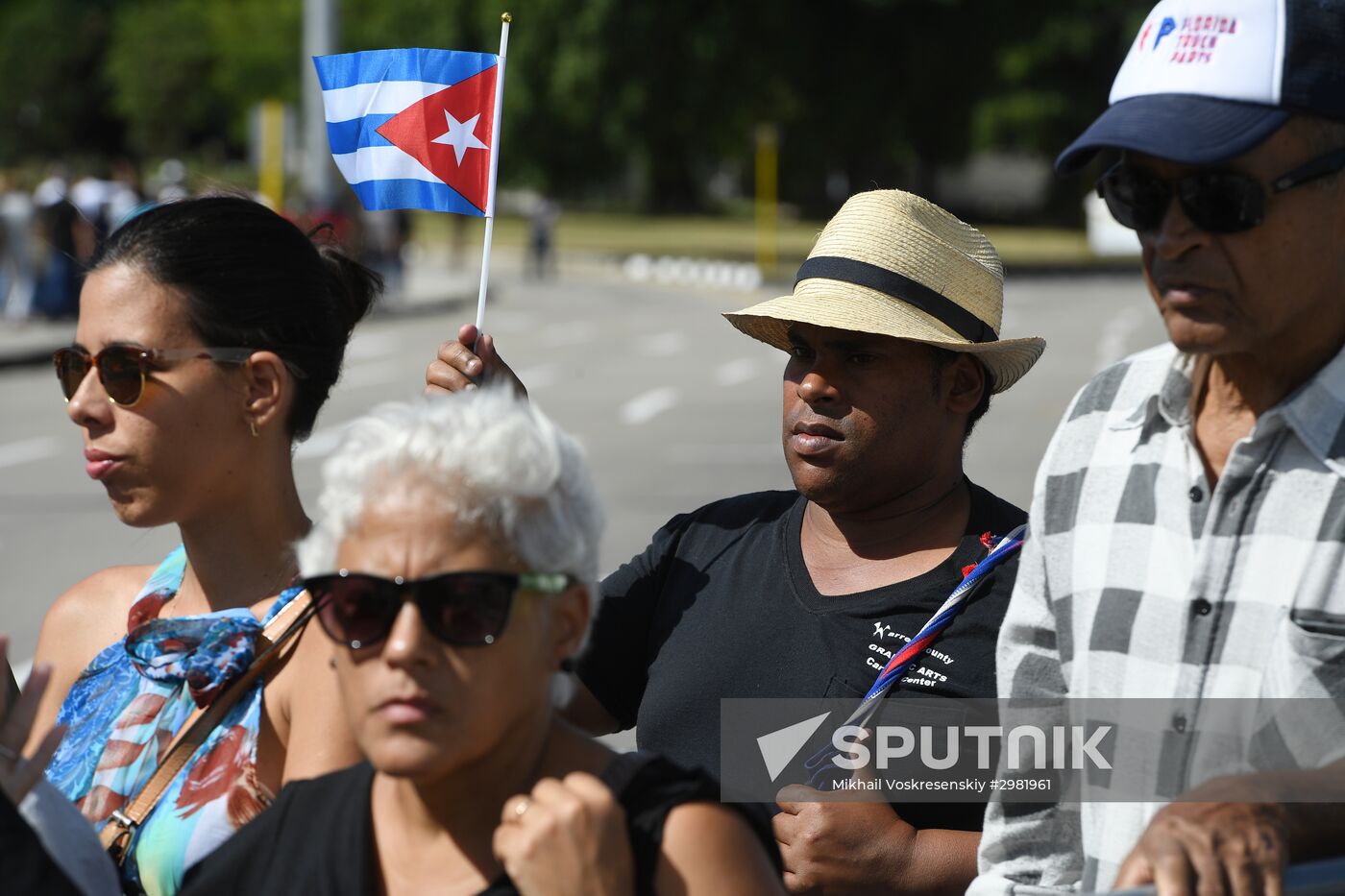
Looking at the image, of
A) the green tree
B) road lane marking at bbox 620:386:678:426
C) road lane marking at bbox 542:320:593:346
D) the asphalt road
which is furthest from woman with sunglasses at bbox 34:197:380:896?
the green tree

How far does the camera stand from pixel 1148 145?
2.17 metres

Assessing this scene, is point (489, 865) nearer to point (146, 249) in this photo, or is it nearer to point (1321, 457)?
point (1321, 457)

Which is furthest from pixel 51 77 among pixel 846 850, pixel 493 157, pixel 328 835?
pixel 328 835

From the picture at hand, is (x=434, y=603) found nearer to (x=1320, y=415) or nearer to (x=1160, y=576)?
(x=1160, y=576)

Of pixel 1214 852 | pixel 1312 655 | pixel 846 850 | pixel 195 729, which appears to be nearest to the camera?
pixel 1214 852

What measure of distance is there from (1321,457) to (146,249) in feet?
6.15

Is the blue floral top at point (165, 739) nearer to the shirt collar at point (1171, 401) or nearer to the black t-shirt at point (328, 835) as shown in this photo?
the black t-shirt at point (328, 835)

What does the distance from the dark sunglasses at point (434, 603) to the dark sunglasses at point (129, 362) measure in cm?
94

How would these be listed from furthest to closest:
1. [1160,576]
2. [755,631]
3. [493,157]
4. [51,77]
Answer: [51,77], [493,157], [755,631], [1160,576]

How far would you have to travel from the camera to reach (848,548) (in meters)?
3.21

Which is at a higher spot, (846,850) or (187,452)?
(187,452)

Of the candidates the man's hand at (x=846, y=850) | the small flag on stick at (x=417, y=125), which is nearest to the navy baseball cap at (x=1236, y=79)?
the man's hand at (x=846, y=850)

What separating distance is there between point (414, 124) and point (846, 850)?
1746 millimetres

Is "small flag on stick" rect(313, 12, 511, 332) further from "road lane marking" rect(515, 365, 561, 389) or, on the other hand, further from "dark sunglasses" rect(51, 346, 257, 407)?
"road lane marking" rect(515, 365, 561, 389)
